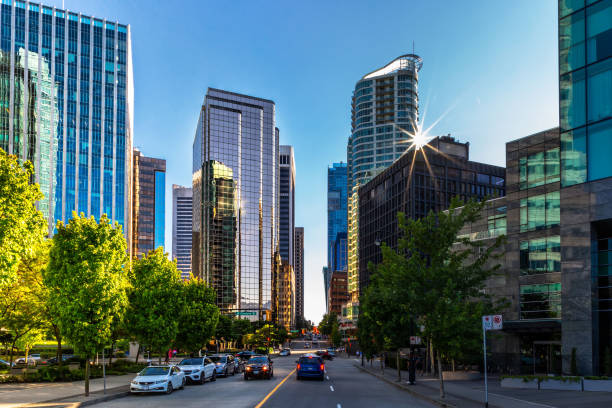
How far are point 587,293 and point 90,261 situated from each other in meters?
26.3

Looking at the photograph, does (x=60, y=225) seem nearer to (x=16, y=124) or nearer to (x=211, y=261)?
(x=16, y=124)

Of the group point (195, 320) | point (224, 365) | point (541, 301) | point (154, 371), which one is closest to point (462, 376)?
point (541, 301)

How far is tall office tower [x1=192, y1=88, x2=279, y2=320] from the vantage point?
177875mm

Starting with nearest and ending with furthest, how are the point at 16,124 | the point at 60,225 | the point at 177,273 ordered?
the point at 60,225 < the point at 177,273 < the point at 16,124

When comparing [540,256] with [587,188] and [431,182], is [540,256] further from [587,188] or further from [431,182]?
[431,182]

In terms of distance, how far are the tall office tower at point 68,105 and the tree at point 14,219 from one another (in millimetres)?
106053

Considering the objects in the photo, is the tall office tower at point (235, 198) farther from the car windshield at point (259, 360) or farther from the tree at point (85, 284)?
the tree at point (85, 284)

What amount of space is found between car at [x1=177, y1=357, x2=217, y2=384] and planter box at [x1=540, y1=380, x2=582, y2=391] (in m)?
19.0

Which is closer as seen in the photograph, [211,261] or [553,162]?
[553,162]

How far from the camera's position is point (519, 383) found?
29.8m

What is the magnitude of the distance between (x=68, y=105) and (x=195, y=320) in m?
107

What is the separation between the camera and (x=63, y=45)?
13612cm

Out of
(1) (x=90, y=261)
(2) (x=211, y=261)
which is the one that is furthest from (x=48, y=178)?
(1) (x=90, y=261)

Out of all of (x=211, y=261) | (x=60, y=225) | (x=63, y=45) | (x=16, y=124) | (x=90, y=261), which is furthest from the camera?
(x=211, y=261)
